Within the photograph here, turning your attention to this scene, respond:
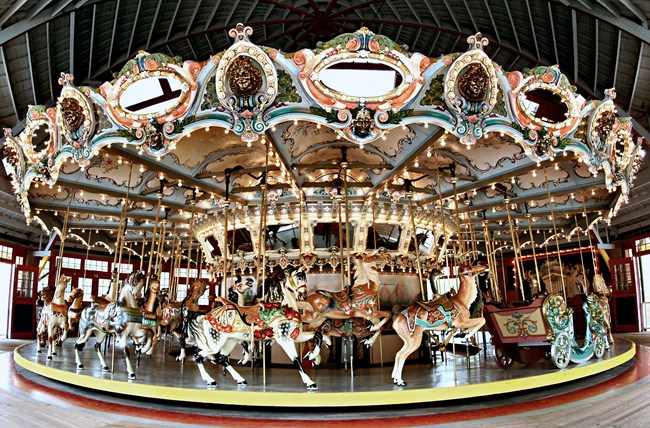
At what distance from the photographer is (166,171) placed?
8086mm

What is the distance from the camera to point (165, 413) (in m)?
5.04

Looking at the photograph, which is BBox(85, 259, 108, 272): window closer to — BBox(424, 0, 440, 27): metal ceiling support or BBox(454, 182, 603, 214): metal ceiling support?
BBox(454, 182, 603, 214): metal ceiling support

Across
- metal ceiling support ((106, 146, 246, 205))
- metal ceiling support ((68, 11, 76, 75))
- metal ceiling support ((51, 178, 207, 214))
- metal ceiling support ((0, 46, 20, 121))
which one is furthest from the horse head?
metal ceiling support ((68, 11, 76, 75))

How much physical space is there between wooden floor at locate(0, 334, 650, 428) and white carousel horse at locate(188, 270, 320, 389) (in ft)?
2.36

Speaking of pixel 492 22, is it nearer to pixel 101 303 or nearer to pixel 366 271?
pixel 366 271

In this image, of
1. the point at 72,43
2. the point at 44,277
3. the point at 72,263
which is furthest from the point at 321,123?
the point at 72,263

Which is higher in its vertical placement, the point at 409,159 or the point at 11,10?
the point at 11,10

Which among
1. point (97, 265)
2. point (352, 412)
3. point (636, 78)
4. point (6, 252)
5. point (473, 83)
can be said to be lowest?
point (352, 412)

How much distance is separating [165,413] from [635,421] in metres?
4.51

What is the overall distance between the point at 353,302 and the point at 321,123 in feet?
7.77

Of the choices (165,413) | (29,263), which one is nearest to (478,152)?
(165,413)

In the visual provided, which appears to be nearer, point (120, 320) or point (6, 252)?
point (120, 320)

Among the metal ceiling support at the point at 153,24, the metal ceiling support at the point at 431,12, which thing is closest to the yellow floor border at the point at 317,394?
the metal ceiling support at the point at 153,24

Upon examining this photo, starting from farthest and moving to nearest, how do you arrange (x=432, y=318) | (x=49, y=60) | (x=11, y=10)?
1. (x=49, y=60)
2. (x=11, y=10)
3. (x=432, y=318)
